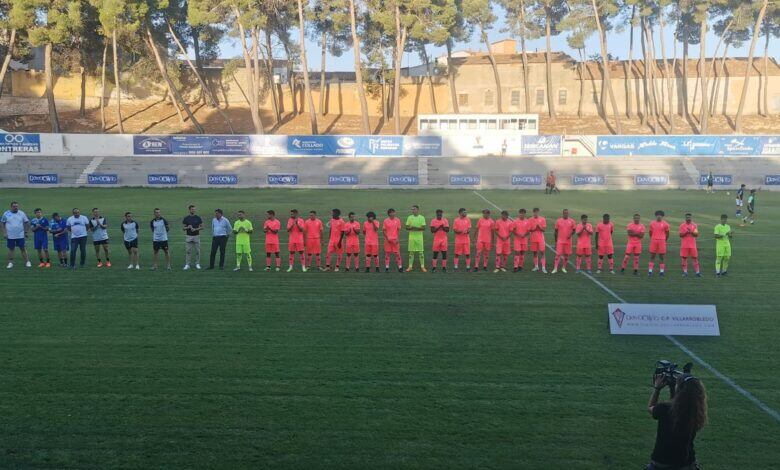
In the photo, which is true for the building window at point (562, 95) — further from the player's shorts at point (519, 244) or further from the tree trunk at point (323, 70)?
the player's shorts at point (519, 244)

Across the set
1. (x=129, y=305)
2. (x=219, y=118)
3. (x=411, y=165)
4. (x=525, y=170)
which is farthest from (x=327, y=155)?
(x=129, y=305)

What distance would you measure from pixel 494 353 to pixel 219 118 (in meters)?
58.2

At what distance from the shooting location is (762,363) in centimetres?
936

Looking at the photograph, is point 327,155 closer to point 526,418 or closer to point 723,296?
point 723,296

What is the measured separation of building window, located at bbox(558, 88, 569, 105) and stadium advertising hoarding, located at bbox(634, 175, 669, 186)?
2729 centimetres

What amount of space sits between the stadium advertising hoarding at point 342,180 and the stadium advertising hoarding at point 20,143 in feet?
63.9

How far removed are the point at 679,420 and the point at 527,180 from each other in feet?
127

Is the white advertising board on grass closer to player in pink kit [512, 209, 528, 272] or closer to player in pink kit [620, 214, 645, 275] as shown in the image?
player in pink kit [620, 214, 645, 275]

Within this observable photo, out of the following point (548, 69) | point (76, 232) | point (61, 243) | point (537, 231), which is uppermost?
point (548, 69)

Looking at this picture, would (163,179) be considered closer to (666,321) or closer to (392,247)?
(392,247)

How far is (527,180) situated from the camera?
4262 centimetres

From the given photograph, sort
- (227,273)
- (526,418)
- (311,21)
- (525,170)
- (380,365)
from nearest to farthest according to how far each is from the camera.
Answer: (526,418)
(380,365)
(227,273)
(525,170)
(311,21)

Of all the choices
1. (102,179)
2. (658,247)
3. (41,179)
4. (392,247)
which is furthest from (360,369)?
(41,179)

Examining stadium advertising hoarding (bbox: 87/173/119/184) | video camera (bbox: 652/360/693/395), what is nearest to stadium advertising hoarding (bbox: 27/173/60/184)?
stadium advertising hoarding (bbox: 87/173/119/184)
